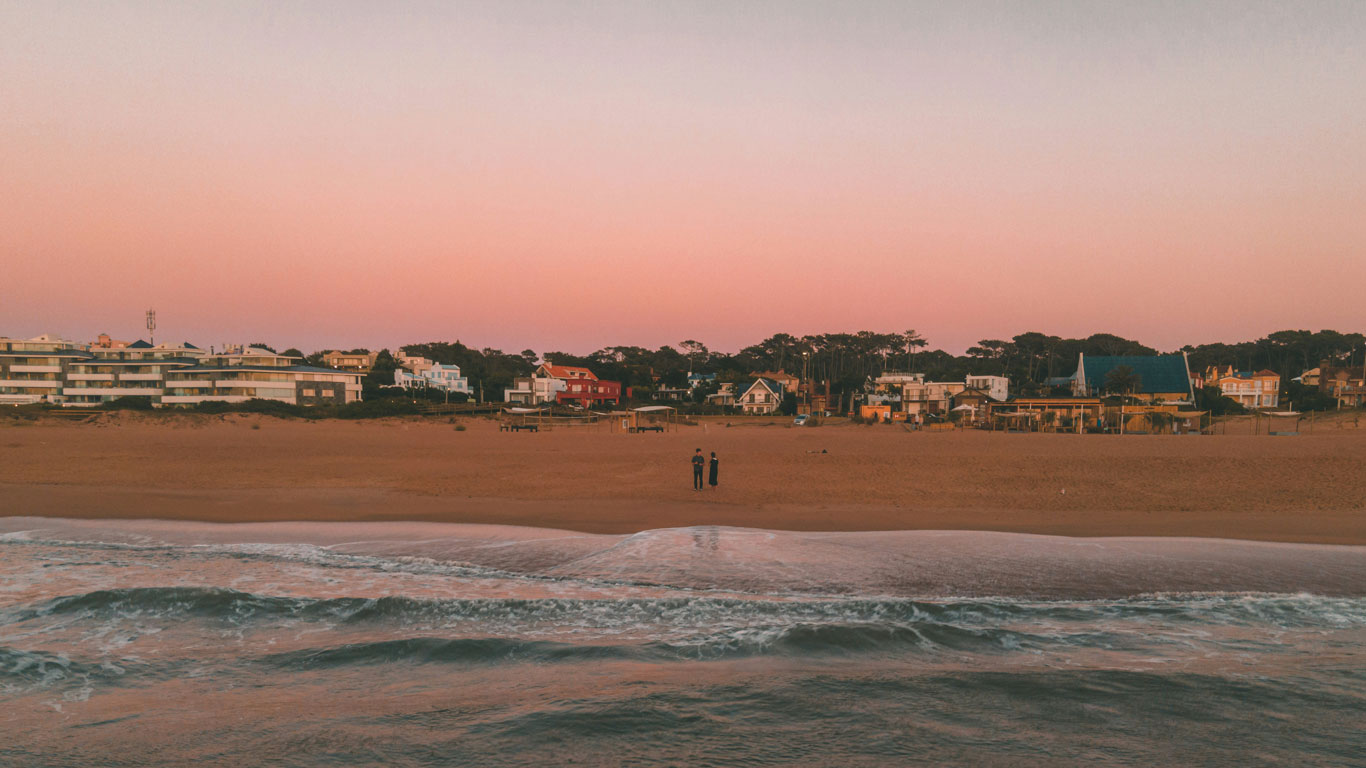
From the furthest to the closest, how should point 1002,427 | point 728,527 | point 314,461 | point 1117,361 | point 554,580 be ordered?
point 1117,361, point 1002,427, point 314,461, point 728,527, point 554,580

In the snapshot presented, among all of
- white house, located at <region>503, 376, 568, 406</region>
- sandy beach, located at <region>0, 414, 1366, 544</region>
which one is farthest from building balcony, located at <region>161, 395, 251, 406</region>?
sandy beach, located at <region>0, 414, 1366, 544</region>

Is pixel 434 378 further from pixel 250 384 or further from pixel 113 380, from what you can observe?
pixel 113 380

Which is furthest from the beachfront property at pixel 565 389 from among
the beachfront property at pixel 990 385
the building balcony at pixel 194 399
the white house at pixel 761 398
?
the beachfront property at pixel 990 385

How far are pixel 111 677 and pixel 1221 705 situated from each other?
392 inches

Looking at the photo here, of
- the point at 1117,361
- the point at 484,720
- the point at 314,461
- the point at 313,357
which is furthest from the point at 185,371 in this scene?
the point at 1117,361

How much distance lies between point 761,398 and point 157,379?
62311 millimetres

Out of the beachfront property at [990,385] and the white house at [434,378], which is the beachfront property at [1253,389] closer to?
the beachfront property at [990,385]

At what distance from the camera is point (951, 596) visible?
8898 mm

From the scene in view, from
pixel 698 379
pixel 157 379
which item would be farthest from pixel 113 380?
pixel 698 379

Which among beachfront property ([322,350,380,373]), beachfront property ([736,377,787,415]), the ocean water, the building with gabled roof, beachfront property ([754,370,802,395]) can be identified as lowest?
the ocean water

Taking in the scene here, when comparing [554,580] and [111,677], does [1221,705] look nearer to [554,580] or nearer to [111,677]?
[554,580]

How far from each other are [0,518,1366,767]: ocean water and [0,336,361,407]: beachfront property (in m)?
59.7

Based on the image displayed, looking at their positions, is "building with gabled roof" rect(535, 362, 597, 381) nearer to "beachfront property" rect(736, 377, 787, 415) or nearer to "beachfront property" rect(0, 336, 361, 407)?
"beachfront property" rect(736, 377, 787, 415)

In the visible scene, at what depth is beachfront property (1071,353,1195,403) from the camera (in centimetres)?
5788
